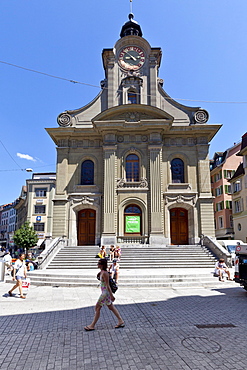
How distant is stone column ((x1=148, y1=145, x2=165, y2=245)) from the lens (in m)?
23.6

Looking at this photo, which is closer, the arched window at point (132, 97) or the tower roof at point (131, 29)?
the arched window at point (132, 97)

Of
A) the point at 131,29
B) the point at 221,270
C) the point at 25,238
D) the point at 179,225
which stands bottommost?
the point at 221,270

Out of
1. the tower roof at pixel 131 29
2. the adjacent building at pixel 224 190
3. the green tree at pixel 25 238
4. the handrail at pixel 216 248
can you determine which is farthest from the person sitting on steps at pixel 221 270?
the green tree at pixel 25 238

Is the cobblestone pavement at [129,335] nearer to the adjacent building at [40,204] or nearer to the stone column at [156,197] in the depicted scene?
the stone column at [156,197]

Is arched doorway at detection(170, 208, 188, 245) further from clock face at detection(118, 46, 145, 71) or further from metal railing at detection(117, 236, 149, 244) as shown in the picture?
clock face at detection(118, 46, 145, 71)

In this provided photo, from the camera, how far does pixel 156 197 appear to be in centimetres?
2436

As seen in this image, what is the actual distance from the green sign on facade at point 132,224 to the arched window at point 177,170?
5188mm

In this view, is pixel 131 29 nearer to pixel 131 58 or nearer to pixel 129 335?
pixel 131 58

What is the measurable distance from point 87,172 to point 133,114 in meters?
7.10

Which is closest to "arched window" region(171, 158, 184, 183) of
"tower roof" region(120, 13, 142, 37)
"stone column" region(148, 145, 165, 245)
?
"stone column" region(148, 145, 165, 245)

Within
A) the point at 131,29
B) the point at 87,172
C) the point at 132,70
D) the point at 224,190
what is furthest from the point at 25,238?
the point at 131,29

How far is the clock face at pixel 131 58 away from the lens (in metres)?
28.5

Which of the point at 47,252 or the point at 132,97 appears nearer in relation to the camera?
the point at 47,252

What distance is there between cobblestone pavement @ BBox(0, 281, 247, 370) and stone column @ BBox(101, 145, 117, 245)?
13.4 metres
